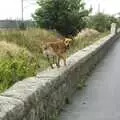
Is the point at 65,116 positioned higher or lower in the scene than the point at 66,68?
lower

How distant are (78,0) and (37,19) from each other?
4.69m

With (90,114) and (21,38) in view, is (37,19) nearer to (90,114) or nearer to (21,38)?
(21,38)

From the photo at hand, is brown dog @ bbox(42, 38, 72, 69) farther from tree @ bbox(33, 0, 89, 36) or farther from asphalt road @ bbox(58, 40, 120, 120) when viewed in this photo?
tree @ bbox(33, 0, 89, 36)

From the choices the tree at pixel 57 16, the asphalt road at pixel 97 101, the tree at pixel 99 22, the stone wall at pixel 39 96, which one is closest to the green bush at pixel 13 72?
the stone wall at pixel 39 96

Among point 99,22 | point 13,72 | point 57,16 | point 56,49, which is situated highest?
point 56,49

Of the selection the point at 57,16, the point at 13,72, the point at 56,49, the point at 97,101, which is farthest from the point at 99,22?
the point at 13,72

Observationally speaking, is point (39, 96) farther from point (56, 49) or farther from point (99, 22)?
point (99, 22)

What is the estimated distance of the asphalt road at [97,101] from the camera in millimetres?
8128

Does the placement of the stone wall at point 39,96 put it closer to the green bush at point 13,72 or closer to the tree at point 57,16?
the green bush at point 13,72

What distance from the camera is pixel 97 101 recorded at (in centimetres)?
959

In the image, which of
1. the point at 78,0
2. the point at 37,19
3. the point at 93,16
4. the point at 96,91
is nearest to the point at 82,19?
the point at 78,0

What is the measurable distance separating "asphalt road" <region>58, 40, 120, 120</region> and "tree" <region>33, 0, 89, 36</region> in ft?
88.7

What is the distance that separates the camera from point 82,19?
4397 centimetres

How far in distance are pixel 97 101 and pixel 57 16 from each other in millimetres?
31837
